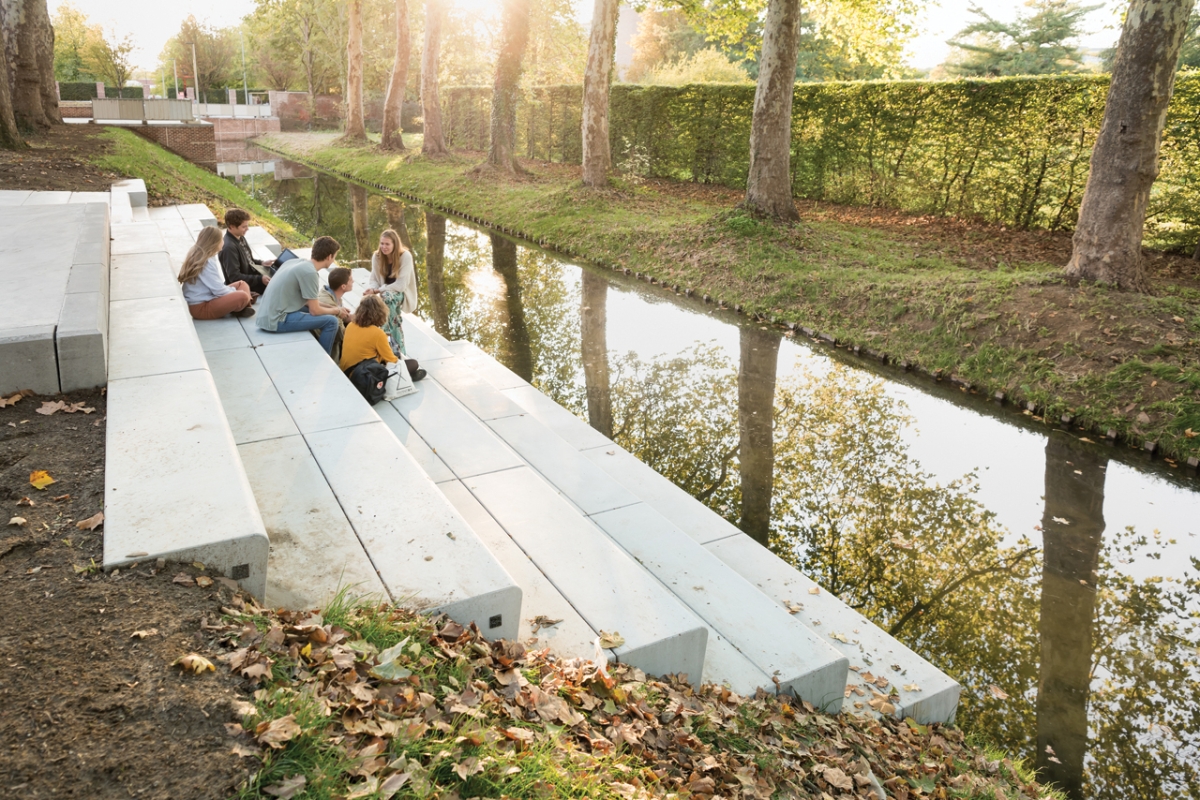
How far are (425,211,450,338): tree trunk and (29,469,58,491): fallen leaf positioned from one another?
7775 millimetres

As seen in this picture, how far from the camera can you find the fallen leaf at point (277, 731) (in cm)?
270

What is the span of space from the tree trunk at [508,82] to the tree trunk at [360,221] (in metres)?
4.43

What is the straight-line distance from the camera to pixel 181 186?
19969mm

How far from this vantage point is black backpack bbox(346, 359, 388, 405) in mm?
7391

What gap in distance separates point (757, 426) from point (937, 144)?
40.9 ft

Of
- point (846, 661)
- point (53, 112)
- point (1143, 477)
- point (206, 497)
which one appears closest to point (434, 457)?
point (206, 497)

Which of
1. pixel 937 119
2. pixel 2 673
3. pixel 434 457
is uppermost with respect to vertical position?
pixel 937 119

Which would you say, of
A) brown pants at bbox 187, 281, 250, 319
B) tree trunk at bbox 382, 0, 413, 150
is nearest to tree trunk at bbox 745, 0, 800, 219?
brown pants at bbox 187, 281, 250, 319

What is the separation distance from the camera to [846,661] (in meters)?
4.66

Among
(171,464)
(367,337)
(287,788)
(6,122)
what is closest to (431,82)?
(6,122)

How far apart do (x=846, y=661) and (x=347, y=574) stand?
274 centimetres

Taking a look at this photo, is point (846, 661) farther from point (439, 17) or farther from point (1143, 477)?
point (439, 17)

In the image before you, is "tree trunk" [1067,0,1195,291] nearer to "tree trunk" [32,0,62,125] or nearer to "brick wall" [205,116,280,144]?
"tree trunk" [32,0,62,125]

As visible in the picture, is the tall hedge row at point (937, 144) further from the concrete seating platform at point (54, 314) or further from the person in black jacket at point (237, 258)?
the concrete seating platform at point (54, 314)
